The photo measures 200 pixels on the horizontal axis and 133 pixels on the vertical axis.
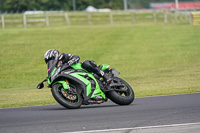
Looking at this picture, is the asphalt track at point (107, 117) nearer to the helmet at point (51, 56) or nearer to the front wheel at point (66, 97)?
the front wheel at point (66, 97)

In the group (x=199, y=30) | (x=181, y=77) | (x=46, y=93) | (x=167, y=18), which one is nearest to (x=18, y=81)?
(x=46, y=93)

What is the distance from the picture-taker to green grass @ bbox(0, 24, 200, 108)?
15.8 meters

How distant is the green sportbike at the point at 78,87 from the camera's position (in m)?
10.2

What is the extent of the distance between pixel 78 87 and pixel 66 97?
365mm

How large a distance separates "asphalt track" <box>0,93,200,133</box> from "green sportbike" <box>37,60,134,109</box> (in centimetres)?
20

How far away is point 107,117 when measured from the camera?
9016mm

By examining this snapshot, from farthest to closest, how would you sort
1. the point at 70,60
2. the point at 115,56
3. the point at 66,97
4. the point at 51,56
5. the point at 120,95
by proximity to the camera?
the point at 115,56 < the point at 120,95 < the point at 70,60 < the point at 51,56 < the point at 66,97

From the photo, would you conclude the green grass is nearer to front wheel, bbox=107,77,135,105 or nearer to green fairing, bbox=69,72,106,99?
green fairing, bbox=69,72,106,99

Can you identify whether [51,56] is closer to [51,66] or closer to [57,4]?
[51,66]

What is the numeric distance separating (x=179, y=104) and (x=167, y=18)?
154ft

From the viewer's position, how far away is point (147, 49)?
29.4 meters

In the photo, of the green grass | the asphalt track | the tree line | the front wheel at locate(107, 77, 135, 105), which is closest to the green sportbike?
the front wheel at locate(107, 77, 135, 105)

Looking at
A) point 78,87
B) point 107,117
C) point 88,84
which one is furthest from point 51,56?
point 107,117

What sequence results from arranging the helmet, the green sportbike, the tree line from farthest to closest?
the tree line
the helmet
the green sportbike
